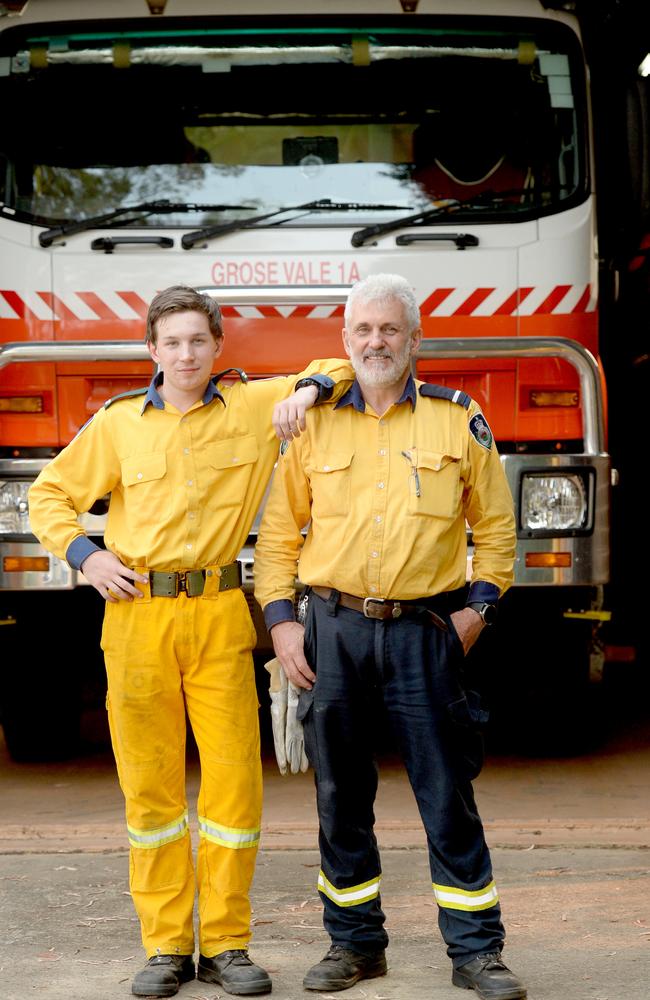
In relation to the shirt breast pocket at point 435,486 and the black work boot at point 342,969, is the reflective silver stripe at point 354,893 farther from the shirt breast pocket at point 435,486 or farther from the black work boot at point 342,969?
the shirt breast pocket at point 435,486

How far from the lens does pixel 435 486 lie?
386 cm

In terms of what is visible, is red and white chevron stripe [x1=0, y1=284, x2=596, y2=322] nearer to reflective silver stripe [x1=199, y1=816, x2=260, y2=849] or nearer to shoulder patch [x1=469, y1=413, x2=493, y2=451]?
shoulder patch [x1=469, y1=413, x2=493, y2=451]

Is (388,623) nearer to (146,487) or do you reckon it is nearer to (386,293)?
(146,487)

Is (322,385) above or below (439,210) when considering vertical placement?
below

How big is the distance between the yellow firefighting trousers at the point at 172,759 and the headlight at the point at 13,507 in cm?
168

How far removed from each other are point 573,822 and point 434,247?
2.18 metres

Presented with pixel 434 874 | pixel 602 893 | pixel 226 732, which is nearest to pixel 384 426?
pixel 226 732

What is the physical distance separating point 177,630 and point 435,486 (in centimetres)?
76

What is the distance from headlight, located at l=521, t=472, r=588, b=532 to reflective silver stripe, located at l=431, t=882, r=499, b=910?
1.94 metres

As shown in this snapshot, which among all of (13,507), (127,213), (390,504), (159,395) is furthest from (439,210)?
(390,504)

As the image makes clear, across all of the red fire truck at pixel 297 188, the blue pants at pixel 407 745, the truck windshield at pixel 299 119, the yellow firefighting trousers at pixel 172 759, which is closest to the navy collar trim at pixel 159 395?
the yellow firefighting trousers at pixel 172 759

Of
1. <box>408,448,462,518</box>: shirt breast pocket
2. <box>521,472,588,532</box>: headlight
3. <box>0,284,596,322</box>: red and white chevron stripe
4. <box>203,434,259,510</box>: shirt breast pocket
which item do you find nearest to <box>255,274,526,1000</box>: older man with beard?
<box>408,448,462,518</box>: shirt breast pocket

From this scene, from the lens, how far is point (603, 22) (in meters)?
6.07

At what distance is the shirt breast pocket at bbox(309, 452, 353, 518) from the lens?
3881 mm
